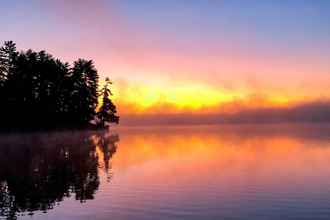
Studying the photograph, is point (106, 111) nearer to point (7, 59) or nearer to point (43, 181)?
point (7, 59)

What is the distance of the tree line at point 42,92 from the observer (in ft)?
273

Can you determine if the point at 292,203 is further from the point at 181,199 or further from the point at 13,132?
the point at 13,132

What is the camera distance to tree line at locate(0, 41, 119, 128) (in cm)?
8312

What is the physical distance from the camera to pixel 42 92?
293ft

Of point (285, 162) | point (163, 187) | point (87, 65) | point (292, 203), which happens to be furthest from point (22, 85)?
point (292, 203)

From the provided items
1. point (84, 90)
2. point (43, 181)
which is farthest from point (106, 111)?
point (43, 181)

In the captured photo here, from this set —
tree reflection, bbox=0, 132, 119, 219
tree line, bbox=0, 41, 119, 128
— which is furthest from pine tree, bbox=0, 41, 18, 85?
tree reflection, bbox=0, 132, 119, 219

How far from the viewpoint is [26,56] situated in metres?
88.9

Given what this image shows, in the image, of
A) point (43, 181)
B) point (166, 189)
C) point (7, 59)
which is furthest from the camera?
point (7, 59)

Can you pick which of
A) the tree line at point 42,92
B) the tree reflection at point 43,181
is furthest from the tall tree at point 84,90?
the tree reflection at point 43,181

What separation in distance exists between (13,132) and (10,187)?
200ft

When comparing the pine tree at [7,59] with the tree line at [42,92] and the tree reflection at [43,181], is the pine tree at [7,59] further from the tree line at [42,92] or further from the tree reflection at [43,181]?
the tree reflection at [43,181]

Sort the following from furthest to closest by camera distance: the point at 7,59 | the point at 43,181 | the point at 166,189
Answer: the point at 7,59, the point at 43,181, the point at 166,189

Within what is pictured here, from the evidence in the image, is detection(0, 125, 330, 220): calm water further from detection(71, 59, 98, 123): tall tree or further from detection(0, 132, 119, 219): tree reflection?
detection(71, 59, 98, 123): tall tree
